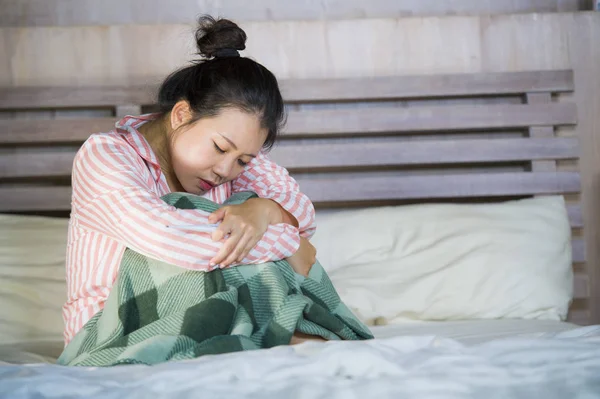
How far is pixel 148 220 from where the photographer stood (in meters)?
A: 1.21

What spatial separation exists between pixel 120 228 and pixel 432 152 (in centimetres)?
129

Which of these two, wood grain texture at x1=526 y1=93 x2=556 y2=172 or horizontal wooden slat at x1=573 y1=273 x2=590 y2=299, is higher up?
wood grain texture at x1=526 y1=93 x2=556 y2=172

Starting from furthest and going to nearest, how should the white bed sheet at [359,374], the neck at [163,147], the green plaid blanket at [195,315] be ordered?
the neck at [163,147] → the green plaid blanket at [195,315] → the white bed sheet at [359,374]

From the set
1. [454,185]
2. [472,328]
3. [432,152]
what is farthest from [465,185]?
[472,328]

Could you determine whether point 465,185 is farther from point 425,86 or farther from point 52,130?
point 52,130

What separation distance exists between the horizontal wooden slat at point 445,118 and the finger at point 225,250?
3.68ft

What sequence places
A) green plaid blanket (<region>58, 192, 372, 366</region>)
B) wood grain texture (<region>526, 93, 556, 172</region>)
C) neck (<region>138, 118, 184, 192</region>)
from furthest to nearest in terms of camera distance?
wood grain texture (<region>526, 93, 556, 172</region>)
neck (<region>138, 118, 184, 192</region>)
green plaid blanket (<region>58, 192, 372, 366</region>)

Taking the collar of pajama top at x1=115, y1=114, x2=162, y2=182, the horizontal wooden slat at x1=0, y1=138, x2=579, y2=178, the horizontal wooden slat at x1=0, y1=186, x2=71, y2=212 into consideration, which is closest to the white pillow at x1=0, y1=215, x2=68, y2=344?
the horizontal wooden slat at x1=0, y1=186, x2=71, y2=212

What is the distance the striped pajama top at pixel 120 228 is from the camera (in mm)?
1198

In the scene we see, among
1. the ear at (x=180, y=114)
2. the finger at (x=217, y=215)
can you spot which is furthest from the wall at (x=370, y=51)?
the finger at (x=217, y=215)

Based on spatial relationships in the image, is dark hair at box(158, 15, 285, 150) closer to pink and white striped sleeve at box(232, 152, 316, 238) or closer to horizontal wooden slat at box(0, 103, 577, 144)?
pink and white striped sleeve at box(232, 152, 316, 238)

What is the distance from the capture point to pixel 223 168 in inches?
55.1

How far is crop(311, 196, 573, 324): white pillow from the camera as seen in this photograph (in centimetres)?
192

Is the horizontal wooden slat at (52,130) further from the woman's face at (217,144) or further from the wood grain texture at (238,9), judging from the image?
the woman's face at (217,144)
